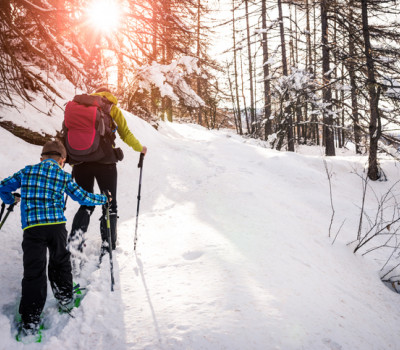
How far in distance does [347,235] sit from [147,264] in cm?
387

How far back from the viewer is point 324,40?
1001 centimetres

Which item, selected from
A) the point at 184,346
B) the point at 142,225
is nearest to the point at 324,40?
the point at 142,225

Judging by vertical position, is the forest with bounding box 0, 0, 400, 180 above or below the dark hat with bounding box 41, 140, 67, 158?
above

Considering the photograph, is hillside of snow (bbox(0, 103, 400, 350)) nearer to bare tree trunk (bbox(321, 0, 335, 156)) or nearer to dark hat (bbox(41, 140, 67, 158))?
dark hat (bbox(41, 140, 67, 158))

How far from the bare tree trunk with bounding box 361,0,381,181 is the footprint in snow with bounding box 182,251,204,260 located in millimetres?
6676

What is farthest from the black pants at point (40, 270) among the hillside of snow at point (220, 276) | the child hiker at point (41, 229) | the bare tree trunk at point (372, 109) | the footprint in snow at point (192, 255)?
the bare tree trunk at point (372, 109)

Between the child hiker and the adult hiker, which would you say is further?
the adult hiker

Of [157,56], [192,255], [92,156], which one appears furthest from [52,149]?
[157,56]

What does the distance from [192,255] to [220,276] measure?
62 centimetres

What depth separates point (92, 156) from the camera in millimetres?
3219

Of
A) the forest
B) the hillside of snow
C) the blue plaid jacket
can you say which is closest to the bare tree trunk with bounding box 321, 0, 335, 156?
the forest

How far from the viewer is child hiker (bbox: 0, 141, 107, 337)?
7.61 feet

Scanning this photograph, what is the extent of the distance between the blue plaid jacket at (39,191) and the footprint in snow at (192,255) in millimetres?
1591

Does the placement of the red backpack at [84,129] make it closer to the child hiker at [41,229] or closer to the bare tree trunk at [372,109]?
the child hiker at [41,229]
